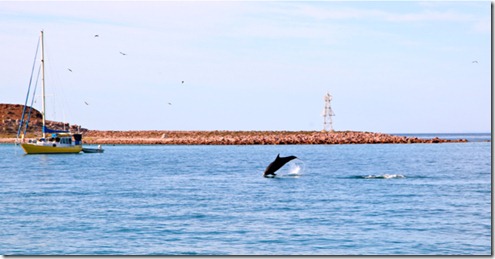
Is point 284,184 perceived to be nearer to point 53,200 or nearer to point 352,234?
point 53,200

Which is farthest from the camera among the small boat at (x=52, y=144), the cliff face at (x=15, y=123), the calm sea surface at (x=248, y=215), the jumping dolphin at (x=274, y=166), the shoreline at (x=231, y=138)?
the cliff face at (x=15, y=123)

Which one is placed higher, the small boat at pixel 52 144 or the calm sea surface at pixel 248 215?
the small boat at pixel 52 144

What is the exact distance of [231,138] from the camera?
134m

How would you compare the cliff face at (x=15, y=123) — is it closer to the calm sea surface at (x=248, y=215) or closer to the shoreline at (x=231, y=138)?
the shoreline at (x=231, y=138)

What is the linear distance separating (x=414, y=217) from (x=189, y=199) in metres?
11.8

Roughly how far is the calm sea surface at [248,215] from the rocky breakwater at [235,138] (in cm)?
7866

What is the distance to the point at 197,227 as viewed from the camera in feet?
83.6

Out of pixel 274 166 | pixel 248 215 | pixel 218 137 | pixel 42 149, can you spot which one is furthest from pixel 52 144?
pixel 248 215

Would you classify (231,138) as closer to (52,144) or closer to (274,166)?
(52,144)

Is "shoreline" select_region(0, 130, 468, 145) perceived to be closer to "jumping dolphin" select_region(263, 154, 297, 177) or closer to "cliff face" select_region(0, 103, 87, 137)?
"cliff face" select_region(0, 103, 87, 137)

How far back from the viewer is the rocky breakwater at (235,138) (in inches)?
5059

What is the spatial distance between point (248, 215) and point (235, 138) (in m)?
105

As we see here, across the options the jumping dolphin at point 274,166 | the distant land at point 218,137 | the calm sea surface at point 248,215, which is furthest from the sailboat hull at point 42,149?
the jumping dolphin at point 274,166

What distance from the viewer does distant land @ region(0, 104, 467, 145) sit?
128875mm
